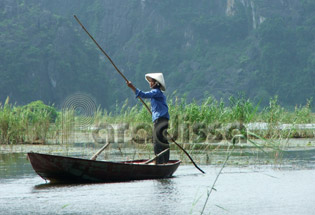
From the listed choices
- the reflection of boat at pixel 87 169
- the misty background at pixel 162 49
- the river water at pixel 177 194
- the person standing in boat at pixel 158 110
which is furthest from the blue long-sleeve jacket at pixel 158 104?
the misty background at pixel 162 49

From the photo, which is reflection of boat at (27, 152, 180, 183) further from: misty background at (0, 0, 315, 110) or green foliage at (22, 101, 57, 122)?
misty background at (0, 0, 315, 110)

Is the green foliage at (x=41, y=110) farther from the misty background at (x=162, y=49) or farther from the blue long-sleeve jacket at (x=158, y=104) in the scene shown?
the misty background at (x=162, y=49)

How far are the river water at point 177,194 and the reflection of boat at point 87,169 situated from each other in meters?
0.13

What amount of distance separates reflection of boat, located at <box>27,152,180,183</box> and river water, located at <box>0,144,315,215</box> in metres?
0.13

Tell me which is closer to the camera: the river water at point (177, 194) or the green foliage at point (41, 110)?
the river water at point (177, 194)

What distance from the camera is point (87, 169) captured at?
882 cm

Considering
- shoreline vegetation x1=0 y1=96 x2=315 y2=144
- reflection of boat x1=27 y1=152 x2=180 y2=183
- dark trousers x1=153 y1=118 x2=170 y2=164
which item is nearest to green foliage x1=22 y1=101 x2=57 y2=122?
shoreline vegetation x1=0 y1=96 x2=315 y2=144

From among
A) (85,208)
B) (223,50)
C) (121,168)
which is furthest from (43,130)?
(223,50)

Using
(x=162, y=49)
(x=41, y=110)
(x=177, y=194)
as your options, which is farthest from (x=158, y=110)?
(x=162, y=49)

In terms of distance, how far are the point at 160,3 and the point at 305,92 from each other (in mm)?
24965

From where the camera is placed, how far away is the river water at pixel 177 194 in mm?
7103

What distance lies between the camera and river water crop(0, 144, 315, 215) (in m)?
7.10

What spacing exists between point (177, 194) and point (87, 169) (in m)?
1.36

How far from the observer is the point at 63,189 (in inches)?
335
